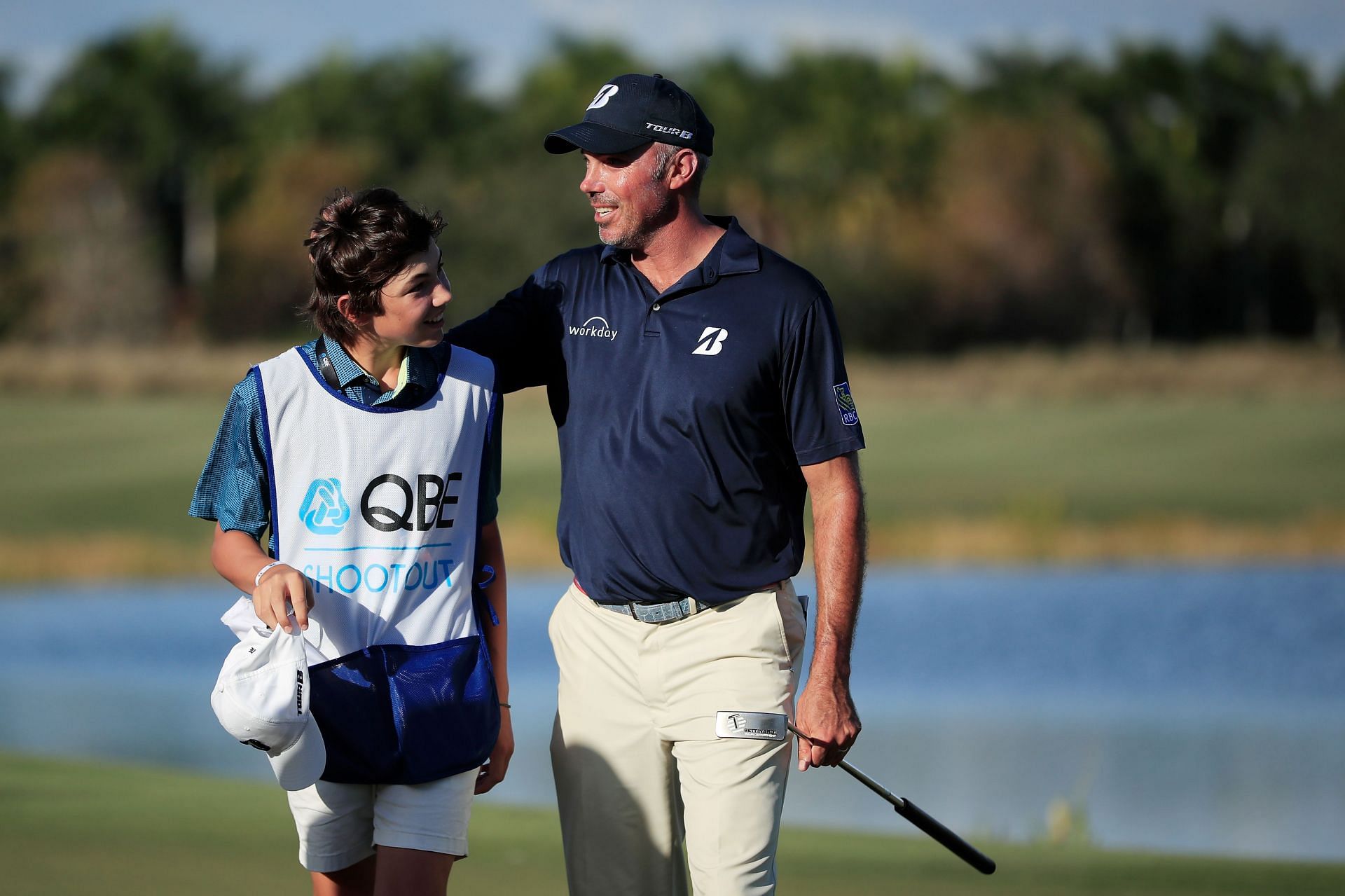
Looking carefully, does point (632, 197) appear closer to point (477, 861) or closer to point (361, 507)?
point (361, 507)

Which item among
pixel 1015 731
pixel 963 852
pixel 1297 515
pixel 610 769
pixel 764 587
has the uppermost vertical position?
pixel 764 587

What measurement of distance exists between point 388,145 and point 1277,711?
33.5 m

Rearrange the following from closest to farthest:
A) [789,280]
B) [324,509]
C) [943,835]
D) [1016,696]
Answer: [324,509]
[789,280]
[943,835]
[1016,696]

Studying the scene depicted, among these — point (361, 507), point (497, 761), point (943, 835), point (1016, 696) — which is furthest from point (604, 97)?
point (1016, 696)

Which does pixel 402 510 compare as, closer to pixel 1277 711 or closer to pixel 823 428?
pixel 823 428

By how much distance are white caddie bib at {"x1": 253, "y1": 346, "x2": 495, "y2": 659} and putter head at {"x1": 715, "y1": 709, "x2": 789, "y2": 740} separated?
52 cm

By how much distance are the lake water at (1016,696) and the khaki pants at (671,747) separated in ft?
10.0

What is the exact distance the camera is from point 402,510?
108 inches

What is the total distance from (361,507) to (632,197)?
82 cm

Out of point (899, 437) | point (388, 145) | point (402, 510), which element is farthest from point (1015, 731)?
point (388, 145)

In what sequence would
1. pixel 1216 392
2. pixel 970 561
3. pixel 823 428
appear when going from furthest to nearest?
pixel 1216 392 → pixel 970 561 → pixel 823 428

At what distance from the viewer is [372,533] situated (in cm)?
274

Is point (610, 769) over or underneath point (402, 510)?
underneath

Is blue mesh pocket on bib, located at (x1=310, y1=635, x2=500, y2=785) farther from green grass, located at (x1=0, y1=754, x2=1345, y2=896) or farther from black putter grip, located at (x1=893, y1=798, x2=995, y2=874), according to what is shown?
green grass, located at (x1=0, y1=754, x2=1345, y2=896)
